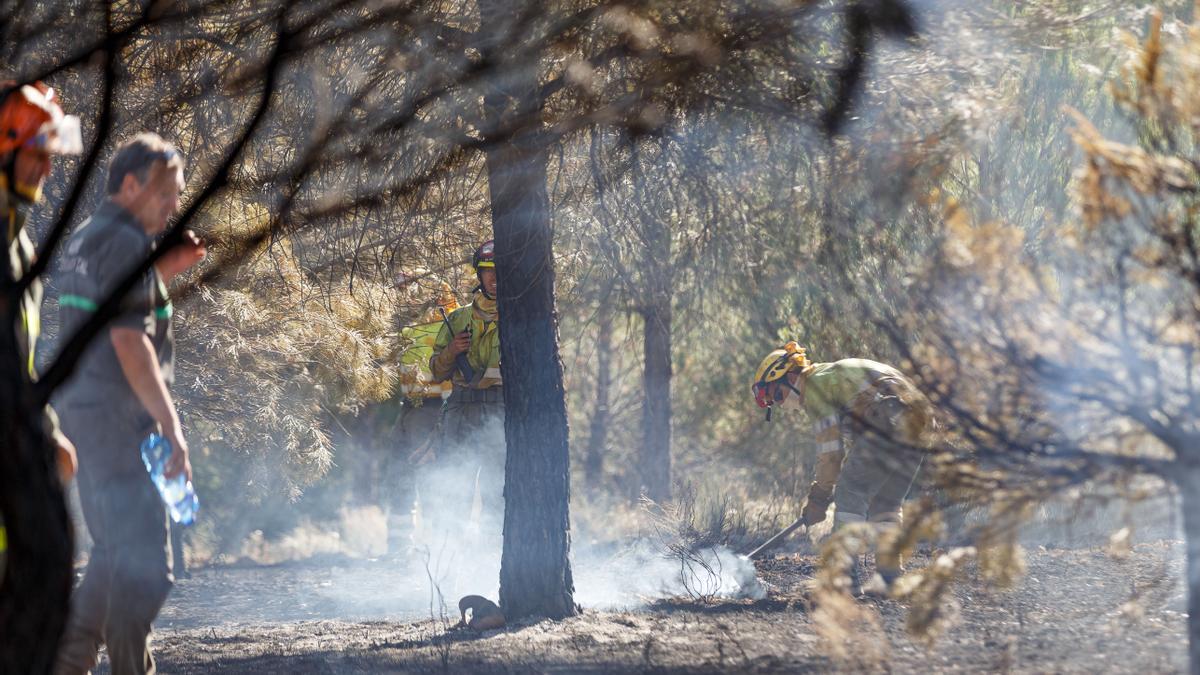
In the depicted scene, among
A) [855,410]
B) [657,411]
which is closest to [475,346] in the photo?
[855,410]

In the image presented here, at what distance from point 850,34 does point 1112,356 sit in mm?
1913

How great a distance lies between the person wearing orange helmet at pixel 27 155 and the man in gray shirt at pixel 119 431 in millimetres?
143

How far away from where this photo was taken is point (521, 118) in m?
4.88

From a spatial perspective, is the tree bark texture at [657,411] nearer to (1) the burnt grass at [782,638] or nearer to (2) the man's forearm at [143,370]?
(1) the burnt grass at [782,638]

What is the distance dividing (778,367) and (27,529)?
517 cm

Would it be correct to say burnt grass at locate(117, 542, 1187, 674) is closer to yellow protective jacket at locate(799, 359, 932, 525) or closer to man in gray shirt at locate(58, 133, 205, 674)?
yellow protective jacket at locate(799, 359, 932, 525)

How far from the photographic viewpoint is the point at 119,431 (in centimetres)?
340

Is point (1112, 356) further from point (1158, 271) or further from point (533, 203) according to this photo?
point (533, 203)

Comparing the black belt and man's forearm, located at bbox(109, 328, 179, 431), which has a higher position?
man's forearm, located at bbox(109, 328, 179, 431)

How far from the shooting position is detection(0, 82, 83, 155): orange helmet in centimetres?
281

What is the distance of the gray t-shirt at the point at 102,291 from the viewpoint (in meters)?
3.36

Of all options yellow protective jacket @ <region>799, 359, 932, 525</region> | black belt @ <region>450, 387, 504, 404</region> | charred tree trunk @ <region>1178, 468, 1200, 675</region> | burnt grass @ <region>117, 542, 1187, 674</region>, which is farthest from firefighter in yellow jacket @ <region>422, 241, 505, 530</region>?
charred tree trunk @ <region>1178, 468, 1200, 675</region>

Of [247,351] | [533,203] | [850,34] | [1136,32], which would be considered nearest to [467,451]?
[247,351]

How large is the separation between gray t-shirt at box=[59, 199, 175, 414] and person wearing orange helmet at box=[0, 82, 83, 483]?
0.48ft
